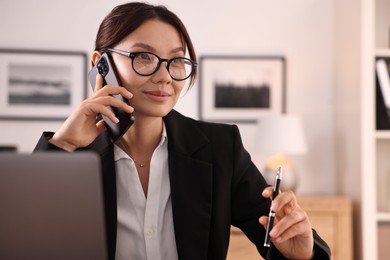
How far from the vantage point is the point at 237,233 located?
358 cm

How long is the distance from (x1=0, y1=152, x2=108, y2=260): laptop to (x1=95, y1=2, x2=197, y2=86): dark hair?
2.68ft

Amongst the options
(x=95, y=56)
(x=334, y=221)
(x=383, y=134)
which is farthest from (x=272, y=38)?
(x=95, y=56)

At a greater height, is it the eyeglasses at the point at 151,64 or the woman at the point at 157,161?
the eyeglasses at the point at 151,64

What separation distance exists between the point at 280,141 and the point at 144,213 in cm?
229

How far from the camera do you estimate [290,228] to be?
130 cm

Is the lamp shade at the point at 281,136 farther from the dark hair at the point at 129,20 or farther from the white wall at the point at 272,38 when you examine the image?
the dark hair at the point at 129,20

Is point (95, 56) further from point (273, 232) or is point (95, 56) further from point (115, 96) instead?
point (273, 232)

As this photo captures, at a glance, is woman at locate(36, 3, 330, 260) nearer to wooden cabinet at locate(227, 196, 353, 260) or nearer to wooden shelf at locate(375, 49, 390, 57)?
wooden cabinet at locate(227, 196, 353, 260)

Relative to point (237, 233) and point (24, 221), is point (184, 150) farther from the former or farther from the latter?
point (237, 233)

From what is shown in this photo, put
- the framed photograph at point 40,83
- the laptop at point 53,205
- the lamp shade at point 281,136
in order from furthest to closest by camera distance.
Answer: the framed photograph at point 40,83, the lamp shade at point 281,136, the laptop at point 53,205

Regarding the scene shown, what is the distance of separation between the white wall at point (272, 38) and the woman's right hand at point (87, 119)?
2.61 metres

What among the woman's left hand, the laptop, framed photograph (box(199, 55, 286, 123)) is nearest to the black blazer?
the woman's left hand

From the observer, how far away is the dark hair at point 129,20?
5.21ft

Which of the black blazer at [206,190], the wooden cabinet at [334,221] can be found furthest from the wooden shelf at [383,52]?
the black blazer at [206,190]
